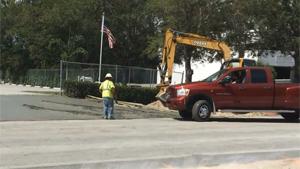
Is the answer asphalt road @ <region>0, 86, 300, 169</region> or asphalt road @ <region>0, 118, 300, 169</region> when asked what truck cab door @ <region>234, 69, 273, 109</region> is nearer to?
asphalt road @ <region>0, 118, 300, 169</region>

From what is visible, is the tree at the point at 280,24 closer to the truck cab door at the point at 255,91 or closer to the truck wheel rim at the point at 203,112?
the truck cab door at the point at 255,91

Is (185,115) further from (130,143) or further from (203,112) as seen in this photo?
(130,143)

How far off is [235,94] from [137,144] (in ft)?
28.9

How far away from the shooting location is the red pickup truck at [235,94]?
21.6m

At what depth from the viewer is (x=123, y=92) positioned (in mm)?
33469

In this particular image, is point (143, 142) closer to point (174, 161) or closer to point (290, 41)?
point (174, 161)

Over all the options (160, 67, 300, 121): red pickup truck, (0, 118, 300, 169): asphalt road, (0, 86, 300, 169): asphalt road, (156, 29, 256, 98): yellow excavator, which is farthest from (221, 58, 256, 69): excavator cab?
(0, 118, 300, 169): asphalt road

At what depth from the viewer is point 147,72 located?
51.0 metres

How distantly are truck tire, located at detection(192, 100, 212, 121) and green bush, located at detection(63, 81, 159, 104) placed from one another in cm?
1182

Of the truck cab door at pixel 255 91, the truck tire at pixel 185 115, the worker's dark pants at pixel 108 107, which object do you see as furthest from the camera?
the truck tire at pixel 185 115

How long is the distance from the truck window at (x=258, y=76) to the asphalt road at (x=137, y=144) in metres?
2.71

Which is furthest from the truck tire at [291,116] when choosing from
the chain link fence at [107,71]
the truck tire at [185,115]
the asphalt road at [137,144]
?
the chain link fence at [107,71]

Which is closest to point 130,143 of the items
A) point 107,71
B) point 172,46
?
point 172,46

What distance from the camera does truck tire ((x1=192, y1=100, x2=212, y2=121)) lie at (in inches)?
842
